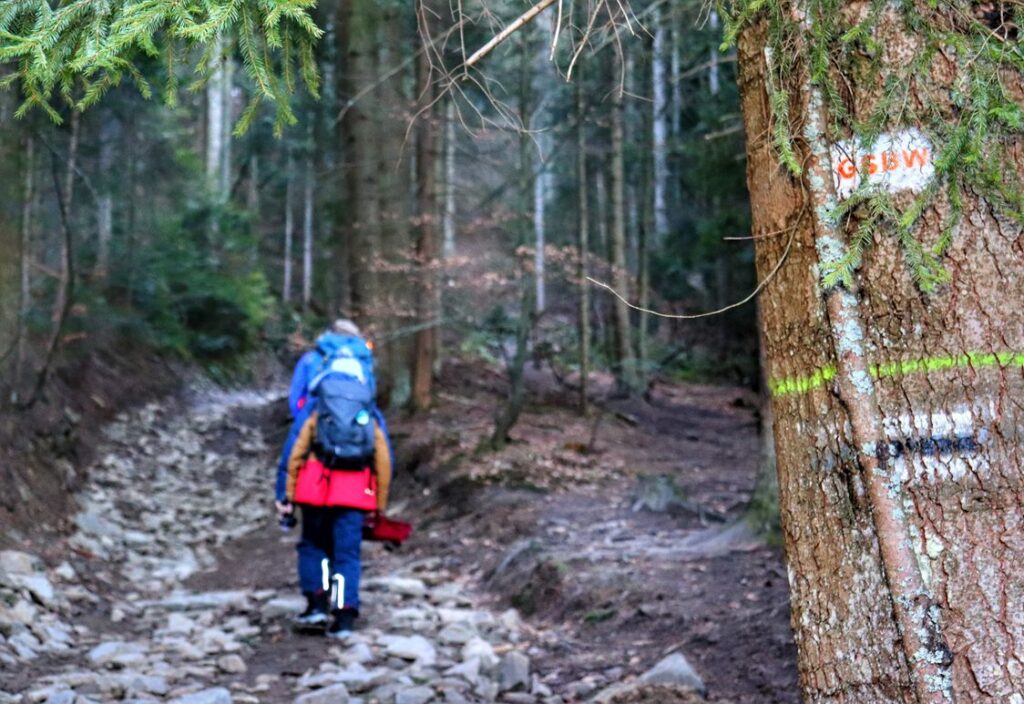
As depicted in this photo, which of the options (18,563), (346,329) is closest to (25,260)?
(18,563)

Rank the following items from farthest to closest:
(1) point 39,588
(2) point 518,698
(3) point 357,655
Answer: (1) point 39,588, (3) point 357,655, (2) point 518,698

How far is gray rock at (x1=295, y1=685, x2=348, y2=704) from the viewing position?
16.7 feet

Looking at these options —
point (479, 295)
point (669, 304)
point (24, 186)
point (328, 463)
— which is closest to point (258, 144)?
point (669, 304)

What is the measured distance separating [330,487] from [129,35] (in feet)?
14.0

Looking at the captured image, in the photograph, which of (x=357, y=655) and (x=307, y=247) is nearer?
(x=357, y=655)

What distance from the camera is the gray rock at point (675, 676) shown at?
478 cm

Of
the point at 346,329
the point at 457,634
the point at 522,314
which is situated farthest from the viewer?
the point at 522,314

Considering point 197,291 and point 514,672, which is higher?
point 197,291

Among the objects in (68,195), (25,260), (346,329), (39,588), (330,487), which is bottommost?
(39,588)

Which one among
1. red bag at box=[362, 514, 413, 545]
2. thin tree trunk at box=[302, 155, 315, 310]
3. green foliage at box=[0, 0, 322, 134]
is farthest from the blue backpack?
thin tree trunk at box=[302, 155, 315, 310]

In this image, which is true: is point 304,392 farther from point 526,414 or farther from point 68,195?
point 526,414

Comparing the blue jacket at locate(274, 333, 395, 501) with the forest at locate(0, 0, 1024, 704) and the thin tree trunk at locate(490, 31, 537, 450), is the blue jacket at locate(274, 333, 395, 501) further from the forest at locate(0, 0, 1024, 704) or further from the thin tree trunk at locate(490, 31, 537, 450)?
the thin tree trunk at locate(490, 31, 537, 450)

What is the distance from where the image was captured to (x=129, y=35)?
9.25ft

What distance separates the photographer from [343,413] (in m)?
6.61
